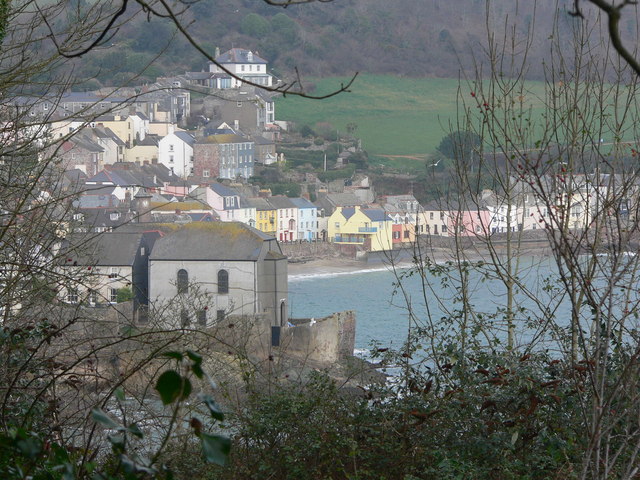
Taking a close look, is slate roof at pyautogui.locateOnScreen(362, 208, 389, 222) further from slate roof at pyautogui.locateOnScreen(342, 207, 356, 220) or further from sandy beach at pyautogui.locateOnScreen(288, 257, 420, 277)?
sandy beach at pyautogui.locateOnScreen(288, 257, 420, 277)

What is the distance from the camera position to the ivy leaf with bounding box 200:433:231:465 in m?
0.95

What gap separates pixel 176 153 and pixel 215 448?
3882 cm

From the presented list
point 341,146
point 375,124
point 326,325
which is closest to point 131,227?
point 326,325

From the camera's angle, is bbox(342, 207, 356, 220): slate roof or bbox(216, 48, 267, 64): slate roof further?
bbox(216, 48, 267, 64): slate roof

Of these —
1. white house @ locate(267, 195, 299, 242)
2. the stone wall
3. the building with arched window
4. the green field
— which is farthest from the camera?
the green field

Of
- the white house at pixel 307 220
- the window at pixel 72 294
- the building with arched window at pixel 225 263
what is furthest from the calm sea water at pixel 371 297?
the window at pixel 72 294

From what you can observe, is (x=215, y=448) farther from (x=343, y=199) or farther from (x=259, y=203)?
(x=343, y=199)

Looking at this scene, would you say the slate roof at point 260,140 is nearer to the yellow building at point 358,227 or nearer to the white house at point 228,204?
the yellow building at point 358,227

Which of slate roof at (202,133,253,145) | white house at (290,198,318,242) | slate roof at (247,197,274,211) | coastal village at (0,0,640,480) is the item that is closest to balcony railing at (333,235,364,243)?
coastal village at (0,0,640,480)

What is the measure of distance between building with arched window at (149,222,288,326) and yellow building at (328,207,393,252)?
46.6 feet

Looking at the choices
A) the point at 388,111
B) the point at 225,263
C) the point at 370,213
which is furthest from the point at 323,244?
the point at 388,111

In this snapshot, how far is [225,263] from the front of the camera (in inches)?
642

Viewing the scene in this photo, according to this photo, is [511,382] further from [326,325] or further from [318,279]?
[318,279]

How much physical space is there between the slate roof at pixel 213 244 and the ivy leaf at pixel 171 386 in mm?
15149
